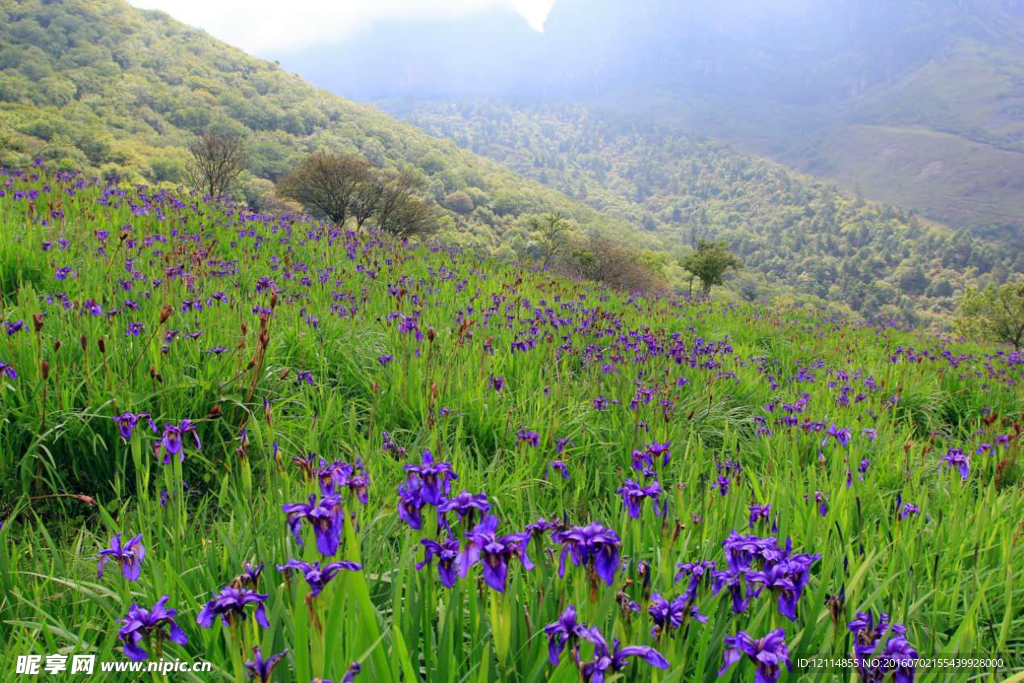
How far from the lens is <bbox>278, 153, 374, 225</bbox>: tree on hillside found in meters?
22.0

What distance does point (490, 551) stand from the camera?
3.48 ft

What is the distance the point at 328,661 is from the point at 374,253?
7870mm

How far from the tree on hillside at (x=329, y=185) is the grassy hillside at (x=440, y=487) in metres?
15.6

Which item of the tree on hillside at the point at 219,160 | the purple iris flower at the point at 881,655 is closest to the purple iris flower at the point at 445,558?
the purple iris flower at the point at 881,655

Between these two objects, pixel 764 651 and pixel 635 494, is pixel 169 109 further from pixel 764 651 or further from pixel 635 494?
pixel 764 651

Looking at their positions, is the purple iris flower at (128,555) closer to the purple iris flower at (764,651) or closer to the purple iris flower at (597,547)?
the purple iris flower at (597,547)

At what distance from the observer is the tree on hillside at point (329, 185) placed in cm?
2205

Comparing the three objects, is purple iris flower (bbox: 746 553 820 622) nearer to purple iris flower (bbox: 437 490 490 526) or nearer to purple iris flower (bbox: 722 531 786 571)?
purple iris flower (bbox: 722 531 786 571)

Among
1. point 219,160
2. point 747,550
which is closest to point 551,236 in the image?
point 219,160

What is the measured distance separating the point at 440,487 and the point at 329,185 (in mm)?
23124

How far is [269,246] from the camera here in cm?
738

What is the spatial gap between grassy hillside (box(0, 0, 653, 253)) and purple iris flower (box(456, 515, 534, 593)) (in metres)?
36.5

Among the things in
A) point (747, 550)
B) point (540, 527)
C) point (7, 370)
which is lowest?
point (7, 370)

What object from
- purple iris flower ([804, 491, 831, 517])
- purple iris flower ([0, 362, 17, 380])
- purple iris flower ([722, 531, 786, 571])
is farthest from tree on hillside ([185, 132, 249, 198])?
purple iris flower ([722, 531, 786, 571])
